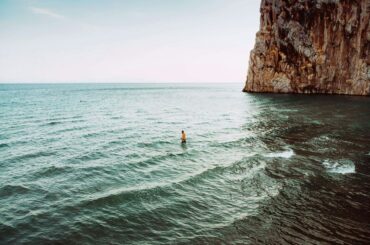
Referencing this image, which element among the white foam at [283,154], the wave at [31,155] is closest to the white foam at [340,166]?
the white foam at [283,154]

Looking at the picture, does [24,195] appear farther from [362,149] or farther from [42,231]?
[362,149]

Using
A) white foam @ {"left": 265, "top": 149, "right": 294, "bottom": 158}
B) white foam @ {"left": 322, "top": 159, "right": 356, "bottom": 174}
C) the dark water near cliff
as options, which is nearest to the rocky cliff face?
the dark water near cliff

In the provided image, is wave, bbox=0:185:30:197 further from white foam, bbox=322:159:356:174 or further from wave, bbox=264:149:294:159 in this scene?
white foam, bbox=322:159:356:174

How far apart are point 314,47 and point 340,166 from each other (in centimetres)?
6627

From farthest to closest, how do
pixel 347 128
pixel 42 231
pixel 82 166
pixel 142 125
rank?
pixel 142 125 < pixel 347 128 < pixel 82 166 < pixel 42 231

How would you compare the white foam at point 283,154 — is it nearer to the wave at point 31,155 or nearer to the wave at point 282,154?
the wave at point 282,154

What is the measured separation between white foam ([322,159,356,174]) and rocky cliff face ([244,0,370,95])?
204ft

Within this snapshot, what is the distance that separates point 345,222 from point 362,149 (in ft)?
46.9

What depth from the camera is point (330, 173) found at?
1811cm

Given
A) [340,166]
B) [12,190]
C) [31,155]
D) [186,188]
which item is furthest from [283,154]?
[31,155]

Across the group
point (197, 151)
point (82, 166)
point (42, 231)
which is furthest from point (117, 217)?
point (197, 151)

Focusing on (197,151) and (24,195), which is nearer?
(24,195)

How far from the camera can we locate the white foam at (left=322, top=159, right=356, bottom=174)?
60.7 ft

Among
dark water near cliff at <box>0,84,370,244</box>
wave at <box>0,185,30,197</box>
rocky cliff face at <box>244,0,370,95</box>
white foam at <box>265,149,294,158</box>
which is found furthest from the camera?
rocky cliff face at <box>244,0,370,95</box>
